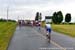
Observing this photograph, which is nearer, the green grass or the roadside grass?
the green grass

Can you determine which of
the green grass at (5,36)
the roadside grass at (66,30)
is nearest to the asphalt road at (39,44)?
the green grass at (5,36)

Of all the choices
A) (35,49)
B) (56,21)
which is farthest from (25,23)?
(56,21)

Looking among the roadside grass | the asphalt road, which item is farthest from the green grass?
the roadside grass

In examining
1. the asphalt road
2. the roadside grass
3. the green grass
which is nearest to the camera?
the asphalt road

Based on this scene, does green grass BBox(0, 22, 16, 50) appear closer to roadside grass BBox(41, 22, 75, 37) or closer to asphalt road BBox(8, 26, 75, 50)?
asphalt road BBox(8, 26, 75, 50)

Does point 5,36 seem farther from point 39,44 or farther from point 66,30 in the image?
point 66,30

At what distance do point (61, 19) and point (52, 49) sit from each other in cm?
17738

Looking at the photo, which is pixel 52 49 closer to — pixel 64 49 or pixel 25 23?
pixel 64 49

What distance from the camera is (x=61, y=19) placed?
644ft

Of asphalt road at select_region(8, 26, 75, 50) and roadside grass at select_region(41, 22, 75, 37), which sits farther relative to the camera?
roadside grass at select_region(41, 22, 75, 37)

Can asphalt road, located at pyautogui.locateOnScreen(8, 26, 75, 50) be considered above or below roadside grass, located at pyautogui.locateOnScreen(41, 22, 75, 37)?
above

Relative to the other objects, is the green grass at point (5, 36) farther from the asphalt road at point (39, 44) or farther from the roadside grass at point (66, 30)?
the roadside grass at point (66, 30)

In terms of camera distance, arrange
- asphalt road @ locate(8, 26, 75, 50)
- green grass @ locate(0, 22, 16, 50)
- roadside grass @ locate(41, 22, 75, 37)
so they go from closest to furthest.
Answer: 1. asphalt road @ locate(8, 26, 75, 50)
2. green grass @ locate(0, 22, 16, 50)
3. roadside grass @ locate(41, 22, 75, 37)

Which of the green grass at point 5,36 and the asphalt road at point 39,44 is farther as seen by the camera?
the green grass at point 5,36
